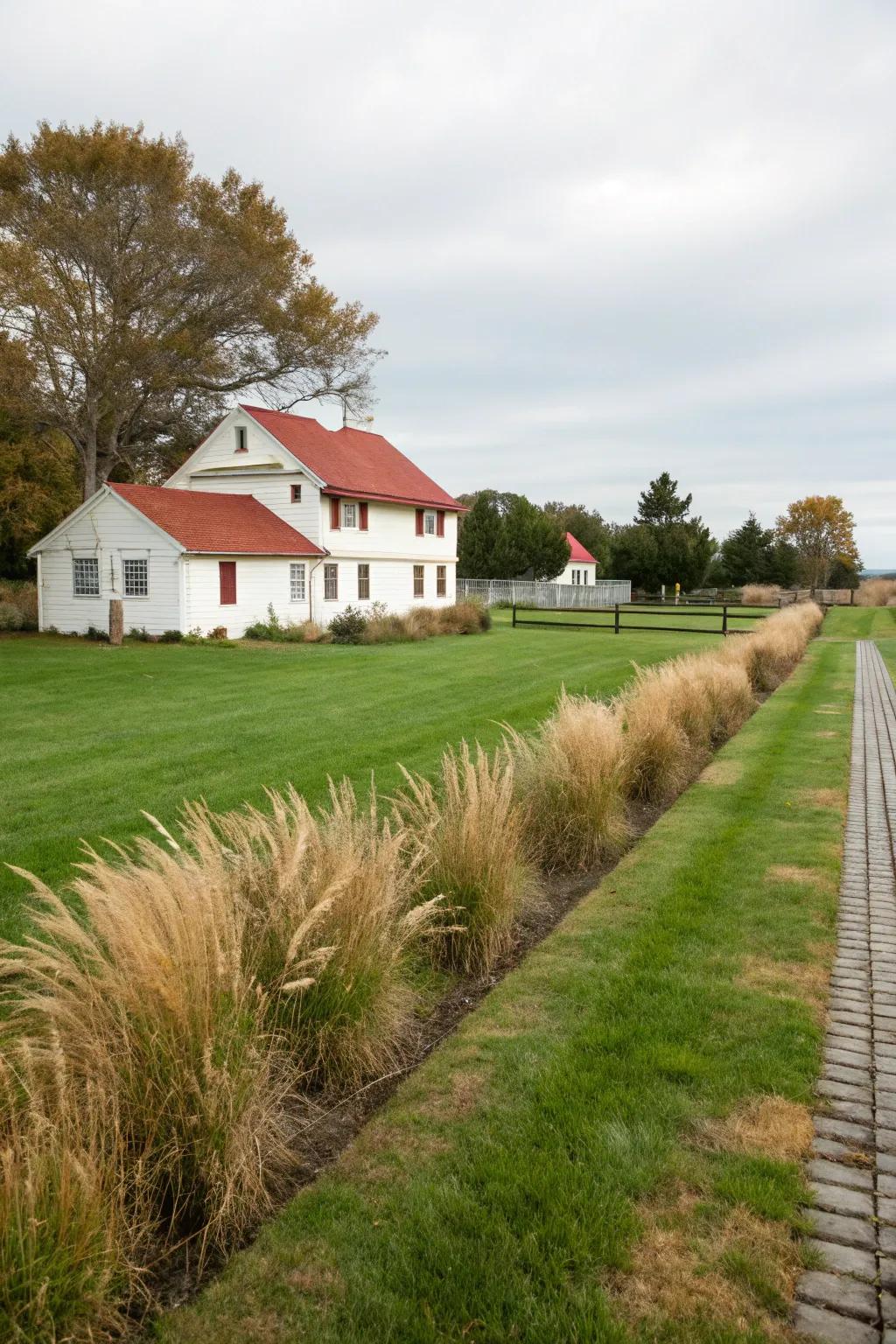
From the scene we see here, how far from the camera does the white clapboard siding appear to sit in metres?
26.3

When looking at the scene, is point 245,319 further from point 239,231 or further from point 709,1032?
point 709,1032

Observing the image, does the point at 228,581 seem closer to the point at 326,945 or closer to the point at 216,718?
the point at 216,718

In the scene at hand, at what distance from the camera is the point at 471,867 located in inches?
222

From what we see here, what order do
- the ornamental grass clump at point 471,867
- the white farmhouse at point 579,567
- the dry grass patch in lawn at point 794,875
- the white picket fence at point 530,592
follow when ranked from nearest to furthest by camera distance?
the ornamental grass clump at point 471,867, the dry grass patch in lawn at point 794,875, the white picket fence at point 530,592, the white farmhouse at point 579,567

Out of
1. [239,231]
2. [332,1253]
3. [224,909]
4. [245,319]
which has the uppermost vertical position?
[239,231]

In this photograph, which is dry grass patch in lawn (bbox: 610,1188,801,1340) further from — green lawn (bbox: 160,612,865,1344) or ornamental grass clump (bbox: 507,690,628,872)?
ornamental grass clump (bbox: 507,690,628,872)

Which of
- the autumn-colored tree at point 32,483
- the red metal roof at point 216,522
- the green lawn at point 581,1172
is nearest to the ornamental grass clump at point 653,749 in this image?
the green lawn at point 581,1172

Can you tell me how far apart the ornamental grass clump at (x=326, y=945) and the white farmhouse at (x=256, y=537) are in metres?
22.5

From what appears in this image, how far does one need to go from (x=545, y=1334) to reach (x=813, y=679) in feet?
59.3

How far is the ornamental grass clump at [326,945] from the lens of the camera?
409 cm

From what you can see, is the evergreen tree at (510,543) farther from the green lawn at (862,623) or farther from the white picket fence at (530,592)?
the green lawn at (862,623)

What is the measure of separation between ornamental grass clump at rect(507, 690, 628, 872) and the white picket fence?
3792 cm

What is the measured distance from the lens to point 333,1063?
4.17 meters

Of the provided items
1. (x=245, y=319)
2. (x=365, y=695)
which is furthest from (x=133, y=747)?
(x=245, y=319)
